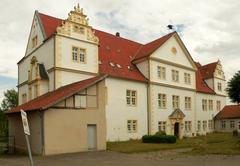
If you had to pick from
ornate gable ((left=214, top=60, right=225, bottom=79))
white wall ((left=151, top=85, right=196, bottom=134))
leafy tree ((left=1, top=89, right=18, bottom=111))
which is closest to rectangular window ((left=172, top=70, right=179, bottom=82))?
white wall ((left=151, top=85, right=196, bottom=134))

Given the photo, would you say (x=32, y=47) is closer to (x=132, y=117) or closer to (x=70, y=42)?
(x=70, y=42)

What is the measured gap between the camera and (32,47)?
3678 cm

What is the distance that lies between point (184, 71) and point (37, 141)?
2583cm

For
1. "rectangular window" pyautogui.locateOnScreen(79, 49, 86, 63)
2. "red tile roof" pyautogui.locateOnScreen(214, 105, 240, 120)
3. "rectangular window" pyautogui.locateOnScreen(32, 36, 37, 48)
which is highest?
"rectangular window" pyautogui.locateOnScreen(32, 36, 37, 48)

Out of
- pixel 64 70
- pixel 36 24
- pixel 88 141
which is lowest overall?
pixel 88 141

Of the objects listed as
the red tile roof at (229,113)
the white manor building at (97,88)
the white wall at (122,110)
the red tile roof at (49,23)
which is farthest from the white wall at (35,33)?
the red tile roof at (229,113)

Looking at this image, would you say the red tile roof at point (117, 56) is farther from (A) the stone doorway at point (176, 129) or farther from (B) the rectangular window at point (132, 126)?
(A) the stone doorway at point (176, 129)

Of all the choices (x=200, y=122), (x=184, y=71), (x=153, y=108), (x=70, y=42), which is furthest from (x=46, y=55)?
(x=200, y=122)

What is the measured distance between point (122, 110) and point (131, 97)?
7.13 feet

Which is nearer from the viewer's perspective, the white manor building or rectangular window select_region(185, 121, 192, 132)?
the white manor building

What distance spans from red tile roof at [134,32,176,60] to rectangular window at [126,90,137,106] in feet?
16.5

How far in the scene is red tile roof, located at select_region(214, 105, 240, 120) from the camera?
53291mm

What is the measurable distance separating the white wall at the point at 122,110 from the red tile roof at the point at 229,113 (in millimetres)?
20726

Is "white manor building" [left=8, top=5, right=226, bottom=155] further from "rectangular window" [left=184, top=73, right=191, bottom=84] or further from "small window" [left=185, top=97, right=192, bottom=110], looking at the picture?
"rectangular window" [left=184, top=73, right=191, bottom=84]
